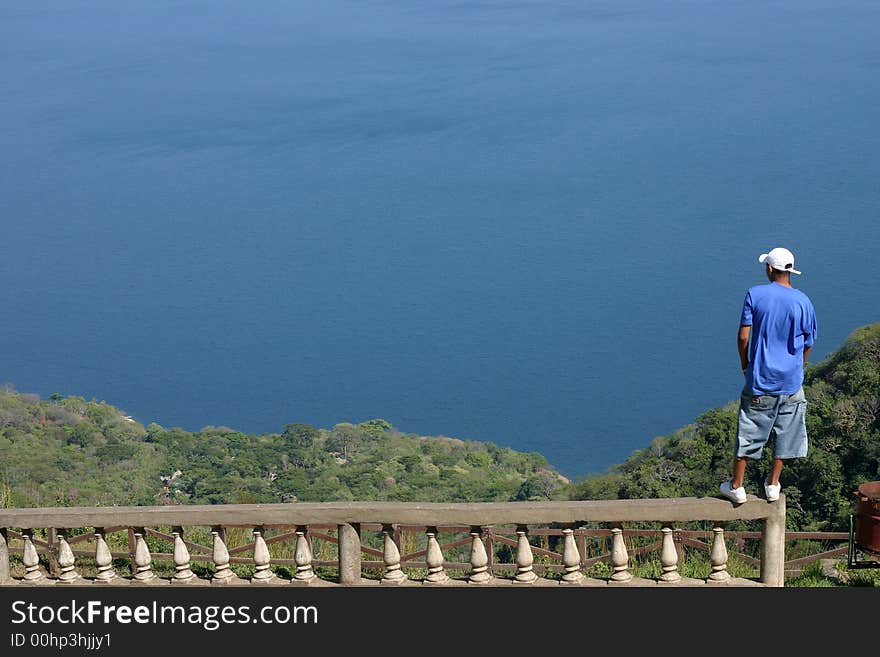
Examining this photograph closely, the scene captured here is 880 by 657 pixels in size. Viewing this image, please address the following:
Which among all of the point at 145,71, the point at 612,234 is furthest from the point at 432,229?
the point at 145,71

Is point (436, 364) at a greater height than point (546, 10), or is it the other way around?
point (546, 10)

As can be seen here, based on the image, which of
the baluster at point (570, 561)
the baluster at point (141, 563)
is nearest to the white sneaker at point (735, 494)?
the baluster at point (570, 561)

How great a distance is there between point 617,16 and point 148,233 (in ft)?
264

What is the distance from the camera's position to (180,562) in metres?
6.88

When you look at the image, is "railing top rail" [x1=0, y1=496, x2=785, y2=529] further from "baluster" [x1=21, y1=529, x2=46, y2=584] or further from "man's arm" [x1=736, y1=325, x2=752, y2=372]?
"man's arm" [x1=736, y1=325, x2=752, y2=372]

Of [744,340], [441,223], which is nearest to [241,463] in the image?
[744,340]

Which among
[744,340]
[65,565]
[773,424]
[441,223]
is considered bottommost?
[65,565]

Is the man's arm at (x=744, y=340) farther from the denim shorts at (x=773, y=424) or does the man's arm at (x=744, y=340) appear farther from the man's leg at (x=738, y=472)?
the man's leg at (x=738, y=472)

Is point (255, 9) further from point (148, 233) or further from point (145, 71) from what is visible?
point (148, 233)

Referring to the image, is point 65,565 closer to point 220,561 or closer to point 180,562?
point 180,562

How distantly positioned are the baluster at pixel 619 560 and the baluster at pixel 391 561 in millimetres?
1190

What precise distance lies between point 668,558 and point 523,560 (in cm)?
80

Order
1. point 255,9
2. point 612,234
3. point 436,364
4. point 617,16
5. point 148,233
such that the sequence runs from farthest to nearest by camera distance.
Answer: point 255,9 < point 617,16 < point 148,233 < point 612,234 < point 436,364

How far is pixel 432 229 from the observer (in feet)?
294
